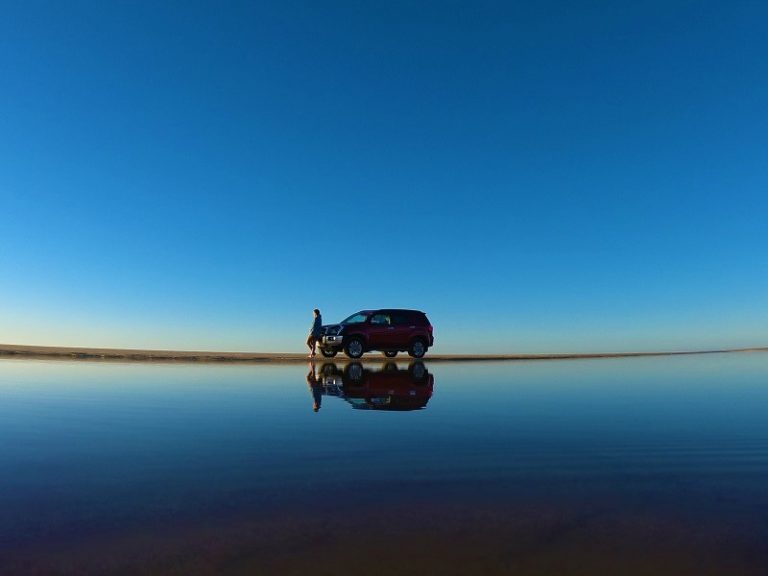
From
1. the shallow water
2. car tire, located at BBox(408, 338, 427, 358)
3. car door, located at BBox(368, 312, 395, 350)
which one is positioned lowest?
the shallow water

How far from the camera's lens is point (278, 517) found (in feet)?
9.45

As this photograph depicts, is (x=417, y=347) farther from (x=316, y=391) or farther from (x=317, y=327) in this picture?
(x=316, y=391)

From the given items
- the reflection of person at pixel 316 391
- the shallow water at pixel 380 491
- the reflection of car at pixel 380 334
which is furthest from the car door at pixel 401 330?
the shallow water at pixel 380 491

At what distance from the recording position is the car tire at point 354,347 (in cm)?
2156

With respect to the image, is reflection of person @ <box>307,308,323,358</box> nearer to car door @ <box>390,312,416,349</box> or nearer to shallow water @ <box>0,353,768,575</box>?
car door @ <box>390,312,416,349</box>

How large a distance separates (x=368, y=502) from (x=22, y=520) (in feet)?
6.78

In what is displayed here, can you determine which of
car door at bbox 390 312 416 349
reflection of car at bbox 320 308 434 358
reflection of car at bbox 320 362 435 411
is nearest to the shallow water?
reflection of car at bbox 320 362 435 411

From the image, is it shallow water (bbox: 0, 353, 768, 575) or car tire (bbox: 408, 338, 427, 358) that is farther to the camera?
car tire (bbox: 408, 338, 427, 358)

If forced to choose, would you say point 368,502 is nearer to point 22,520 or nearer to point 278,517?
point 278,517

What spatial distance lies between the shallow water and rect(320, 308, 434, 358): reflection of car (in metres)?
14.3

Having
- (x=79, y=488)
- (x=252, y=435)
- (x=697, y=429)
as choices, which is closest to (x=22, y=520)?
(x=79, y=488)

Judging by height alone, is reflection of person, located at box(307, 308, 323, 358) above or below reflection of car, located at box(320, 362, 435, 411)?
above

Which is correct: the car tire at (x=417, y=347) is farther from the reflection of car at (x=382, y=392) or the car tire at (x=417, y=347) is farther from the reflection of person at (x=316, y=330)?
the reflection of car at (x=382, y=392)

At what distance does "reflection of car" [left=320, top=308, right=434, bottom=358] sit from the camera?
21.5m
